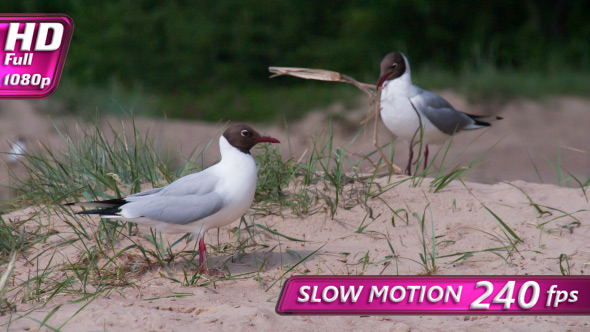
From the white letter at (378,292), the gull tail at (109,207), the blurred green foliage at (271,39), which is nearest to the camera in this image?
the white letter at (378,292)

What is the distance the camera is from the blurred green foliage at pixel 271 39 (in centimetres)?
1355

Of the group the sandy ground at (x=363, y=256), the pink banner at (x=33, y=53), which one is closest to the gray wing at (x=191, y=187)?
the sandy ground at (x=363, y=256)

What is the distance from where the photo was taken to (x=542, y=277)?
3029 millimetres

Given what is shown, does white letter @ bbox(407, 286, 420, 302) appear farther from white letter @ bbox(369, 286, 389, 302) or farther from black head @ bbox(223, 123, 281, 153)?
black head @ bbox(223, 123, 281, 153)

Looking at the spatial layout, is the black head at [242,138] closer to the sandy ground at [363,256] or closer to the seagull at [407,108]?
the sandy ground at [363,256]

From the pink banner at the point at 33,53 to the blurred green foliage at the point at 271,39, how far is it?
8038mm

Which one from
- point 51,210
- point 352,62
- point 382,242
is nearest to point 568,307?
point 382,242

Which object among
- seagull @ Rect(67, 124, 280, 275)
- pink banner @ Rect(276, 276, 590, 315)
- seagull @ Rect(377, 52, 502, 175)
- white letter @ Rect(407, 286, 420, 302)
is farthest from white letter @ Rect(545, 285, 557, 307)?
seagull @ Rect(377, 52, 502, 175)

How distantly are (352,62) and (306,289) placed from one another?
35.8ft

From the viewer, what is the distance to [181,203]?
3.25m

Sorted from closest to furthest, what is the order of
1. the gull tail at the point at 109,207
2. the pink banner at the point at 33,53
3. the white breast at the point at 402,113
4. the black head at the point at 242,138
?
the gull tail at the point at 109,207
the black head at the point at 242,138
the white breast at the point at 402,113
the pink banner at the point at 33,53

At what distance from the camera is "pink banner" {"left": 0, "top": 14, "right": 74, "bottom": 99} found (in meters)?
5.06

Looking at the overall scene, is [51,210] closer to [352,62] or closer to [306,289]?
[306,289]

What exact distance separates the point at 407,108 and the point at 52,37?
93.5 inches
